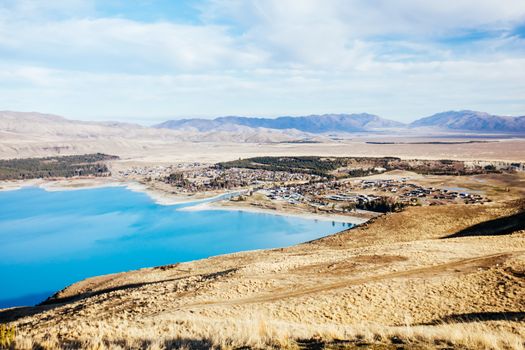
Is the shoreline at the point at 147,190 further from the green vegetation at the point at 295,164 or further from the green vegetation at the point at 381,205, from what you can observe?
the green vegetation at the point at 295,164

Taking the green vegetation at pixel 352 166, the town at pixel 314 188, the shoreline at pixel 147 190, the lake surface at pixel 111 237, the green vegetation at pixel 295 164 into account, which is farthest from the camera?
the green vegetation at pixel 295 164

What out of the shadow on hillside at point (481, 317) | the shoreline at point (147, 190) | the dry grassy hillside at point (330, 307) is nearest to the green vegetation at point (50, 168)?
the shoreline at point (147, 190)

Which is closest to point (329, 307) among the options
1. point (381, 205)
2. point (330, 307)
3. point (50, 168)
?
point (330, 307)

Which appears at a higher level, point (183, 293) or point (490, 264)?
point (490, 264)

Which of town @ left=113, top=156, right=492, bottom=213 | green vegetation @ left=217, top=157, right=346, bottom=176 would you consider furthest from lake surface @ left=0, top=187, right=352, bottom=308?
green vegetation @ left=217, top=157, right=346, bottom=176

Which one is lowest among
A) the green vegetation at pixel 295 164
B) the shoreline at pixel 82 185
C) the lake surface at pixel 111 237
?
the lake surface at pixel 111 237

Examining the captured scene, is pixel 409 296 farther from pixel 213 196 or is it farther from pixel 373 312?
pixel 213 196

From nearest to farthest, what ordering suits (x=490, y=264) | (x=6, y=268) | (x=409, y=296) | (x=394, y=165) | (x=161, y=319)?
(x=161, y=319) < (x=409, y=296) < (x=490, y=264) < (x=6, y=268) < (x=394, y=165)

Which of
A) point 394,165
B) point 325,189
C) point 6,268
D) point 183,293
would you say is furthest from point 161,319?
point 394,165
